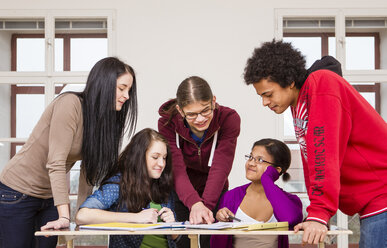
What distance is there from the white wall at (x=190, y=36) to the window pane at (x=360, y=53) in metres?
0.28

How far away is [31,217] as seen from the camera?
1.70 meters

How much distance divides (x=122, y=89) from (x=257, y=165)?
2.68 ft

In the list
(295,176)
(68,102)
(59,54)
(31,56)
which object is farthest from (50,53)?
(295,176)

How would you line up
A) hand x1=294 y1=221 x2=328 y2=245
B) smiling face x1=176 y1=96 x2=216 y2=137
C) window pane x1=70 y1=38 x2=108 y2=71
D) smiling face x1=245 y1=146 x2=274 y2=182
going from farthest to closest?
window pane x1=70 y1=38 x2=108 y2=71, smiling face x1=245 y1=146 x2=274 y2=182, smiling face x1=176 y1=96 x2=216 y2=137, hand x1=294 y1=221 x2=328 y2=245

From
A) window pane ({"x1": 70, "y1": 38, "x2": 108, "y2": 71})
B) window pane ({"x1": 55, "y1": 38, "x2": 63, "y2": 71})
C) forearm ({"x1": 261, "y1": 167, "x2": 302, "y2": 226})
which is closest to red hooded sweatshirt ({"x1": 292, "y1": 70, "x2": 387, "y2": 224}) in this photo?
forearm ({"x1": 261, "y1": 167, "x2": 302, "y2": 226})

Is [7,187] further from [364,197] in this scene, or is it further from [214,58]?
[214,58]

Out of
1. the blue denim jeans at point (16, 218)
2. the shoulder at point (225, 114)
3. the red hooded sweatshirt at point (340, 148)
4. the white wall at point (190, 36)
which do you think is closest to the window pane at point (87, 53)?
the white wall at point (190, 36)

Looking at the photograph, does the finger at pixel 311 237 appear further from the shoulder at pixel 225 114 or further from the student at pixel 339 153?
the shoulder at pixel 225 114

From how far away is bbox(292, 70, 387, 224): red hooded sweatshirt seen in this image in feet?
4.29

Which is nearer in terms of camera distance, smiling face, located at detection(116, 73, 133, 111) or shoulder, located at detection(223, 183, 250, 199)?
smiling face, located at detection(116, 73, 133, 111)

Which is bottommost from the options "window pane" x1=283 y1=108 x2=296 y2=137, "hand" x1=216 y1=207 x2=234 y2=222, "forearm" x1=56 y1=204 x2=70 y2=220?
"hand" x1=216 y1=207 x2=234 y2=222

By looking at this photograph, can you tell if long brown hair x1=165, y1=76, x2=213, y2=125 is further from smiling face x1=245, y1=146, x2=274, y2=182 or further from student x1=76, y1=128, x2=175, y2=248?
smiling face x1=245, y1=146, x2=274, y2=182

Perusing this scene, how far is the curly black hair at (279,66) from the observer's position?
1430mm

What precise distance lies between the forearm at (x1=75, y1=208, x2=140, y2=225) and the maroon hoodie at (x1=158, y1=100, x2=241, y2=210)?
324 mm
